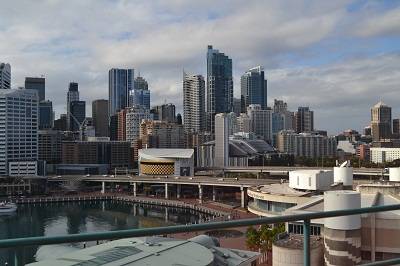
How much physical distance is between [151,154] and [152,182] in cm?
746

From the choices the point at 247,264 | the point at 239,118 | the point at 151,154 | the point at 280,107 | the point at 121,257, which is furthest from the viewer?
the point at 280,107

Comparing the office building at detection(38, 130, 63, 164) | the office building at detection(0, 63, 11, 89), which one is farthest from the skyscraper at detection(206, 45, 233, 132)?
the office building at detection(0, 63, 11, 89)

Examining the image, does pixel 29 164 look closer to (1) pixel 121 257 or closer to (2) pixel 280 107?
(1) pixel 121 257

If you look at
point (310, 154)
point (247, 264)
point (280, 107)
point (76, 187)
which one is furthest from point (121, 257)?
point (280, 107)

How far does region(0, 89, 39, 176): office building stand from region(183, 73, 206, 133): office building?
43.3 metres

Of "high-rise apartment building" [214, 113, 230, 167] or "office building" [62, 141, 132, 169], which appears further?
"office building" [62, 141, 132, 169]

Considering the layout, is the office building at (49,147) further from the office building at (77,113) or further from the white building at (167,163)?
the office building at (77,113)

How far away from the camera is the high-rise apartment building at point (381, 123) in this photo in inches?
3942

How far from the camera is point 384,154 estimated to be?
230 ft

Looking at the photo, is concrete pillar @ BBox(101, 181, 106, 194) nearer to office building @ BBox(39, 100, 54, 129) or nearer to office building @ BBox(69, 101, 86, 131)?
office building @ BBox(39, 100, 54, 129)

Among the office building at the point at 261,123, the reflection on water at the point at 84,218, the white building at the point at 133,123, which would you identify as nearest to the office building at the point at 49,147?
the white building at the point at 133,123

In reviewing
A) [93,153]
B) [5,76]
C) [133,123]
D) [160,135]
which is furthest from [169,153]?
[5,76]

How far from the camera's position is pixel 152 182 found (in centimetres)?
4431

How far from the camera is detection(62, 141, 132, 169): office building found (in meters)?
63.2
